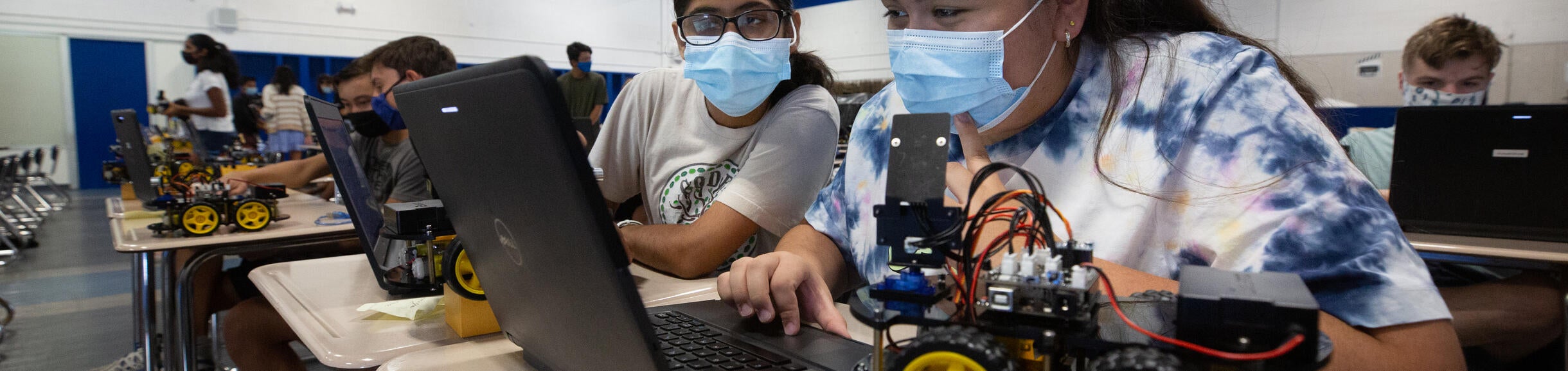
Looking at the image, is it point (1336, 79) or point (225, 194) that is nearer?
point (225, 194)

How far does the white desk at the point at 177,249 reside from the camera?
1.93 meters

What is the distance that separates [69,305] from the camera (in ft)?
12.0

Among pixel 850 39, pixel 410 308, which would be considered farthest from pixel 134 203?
pixel 850 39

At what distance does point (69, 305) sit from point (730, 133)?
3718mm

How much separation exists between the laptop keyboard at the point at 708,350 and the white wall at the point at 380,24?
309 inches

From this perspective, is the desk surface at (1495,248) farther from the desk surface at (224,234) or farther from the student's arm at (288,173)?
the student's arm at (288,173)

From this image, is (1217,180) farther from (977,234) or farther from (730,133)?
(730,133)

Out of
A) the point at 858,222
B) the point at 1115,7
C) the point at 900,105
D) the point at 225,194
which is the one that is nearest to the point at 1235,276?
the point at 1115,7

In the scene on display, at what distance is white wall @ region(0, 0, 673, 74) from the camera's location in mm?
8398

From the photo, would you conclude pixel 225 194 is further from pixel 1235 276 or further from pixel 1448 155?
pixel 1448 155

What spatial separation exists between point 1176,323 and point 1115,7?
24.4 inches

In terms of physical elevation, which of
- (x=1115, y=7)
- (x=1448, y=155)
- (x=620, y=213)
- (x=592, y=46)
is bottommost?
(x=620, y=213)

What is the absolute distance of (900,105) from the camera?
125cm

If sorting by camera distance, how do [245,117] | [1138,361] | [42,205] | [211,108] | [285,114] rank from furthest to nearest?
[285,114]
[42,205]
[245,117]
[211,108]
[1138,361]
